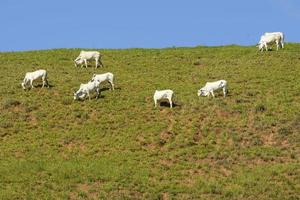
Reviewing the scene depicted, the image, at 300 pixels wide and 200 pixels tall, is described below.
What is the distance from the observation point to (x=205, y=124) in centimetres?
4109

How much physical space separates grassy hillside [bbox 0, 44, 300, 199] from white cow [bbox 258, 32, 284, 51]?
3.10 meters

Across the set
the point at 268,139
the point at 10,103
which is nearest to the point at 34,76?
the point at 10,103

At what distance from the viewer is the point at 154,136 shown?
39.8m

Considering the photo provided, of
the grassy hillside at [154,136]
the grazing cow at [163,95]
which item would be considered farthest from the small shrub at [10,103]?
the grazing cow at [163,95]

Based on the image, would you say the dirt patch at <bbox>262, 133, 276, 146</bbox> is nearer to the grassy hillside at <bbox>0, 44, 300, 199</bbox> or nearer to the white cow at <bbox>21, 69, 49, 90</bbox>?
the grassy hillside at <bbox>0, 44, 300, 199</bbox>

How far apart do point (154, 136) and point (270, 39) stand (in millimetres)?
21076

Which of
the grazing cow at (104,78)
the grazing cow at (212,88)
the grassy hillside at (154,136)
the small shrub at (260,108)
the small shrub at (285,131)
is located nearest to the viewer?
the grassy hillside at (154,136)

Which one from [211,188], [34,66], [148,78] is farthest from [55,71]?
[211,188]

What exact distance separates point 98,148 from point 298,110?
11820 millimetres

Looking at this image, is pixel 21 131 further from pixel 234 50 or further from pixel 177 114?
pixel 234 50

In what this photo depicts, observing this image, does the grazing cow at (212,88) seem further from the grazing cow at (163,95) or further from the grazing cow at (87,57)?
the grazing cow at (87,57)

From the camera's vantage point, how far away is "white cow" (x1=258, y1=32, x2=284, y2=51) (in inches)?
2267

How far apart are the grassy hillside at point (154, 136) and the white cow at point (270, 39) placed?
3102mm

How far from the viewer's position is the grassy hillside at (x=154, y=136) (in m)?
33.8
